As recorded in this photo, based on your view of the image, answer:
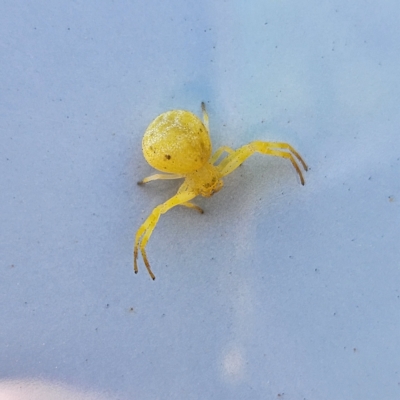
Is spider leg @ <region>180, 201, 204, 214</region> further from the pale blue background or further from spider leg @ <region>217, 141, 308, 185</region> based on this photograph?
spider leg @ <region>217, 141, 308, 185</region>

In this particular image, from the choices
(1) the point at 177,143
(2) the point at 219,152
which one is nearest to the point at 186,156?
(1) the point at 177,143

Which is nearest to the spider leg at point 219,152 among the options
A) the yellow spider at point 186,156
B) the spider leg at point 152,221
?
the yellow spider at point 186,156

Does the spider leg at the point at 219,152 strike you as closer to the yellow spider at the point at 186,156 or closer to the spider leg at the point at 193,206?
the yellow spider at the point at 186,156

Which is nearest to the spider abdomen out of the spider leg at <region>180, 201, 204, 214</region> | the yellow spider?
the yellow spider

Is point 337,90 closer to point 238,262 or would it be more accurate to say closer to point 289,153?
point 289,153

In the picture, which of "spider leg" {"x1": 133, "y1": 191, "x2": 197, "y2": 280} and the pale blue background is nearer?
"spider leg" {"x1": 133, "y1": 191, "x2": 197, "y2": 280}

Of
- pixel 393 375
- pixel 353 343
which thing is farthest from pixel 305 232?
pixel 393 375

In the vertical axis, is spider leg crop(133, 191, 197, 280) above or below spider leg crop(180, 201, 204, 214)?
above
